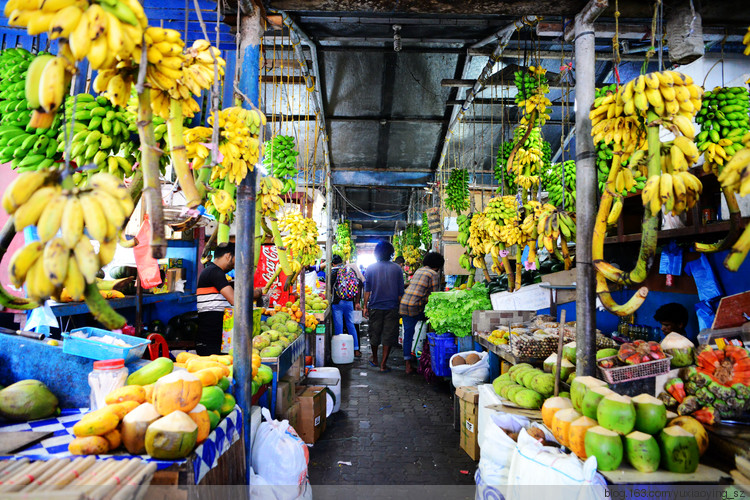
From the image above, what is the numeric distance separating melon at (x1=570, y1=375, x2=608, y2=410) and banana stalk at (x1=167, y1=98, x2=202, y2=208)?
7.88ft

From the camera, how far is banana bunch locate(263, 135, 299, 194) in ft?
12.1

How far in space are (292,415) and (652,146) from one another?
3573 millimetres

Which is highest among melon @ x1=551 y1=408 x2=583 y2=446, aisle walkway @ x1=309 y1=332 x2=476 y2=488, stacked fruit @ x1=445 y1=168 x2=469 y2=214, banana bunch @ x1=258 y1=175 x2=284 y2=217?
stacked fruit @ x1=445 y1=168 x2=469 y2=214

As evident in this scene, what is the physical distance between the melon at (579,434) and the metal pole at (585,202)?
0.57m

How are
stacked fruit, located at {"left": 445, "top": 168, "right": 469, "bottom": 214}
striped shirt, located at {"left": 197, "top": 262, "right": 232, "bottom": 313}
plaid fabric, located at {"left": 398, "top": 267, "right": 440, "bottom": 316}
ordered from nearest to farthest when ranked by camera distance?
striped shirt, located at {"left": 197, "top": 262, "right": 232, "bottom": 313} < stacked fruit, located at {"left": 445, "top": 168, "right": 469, "bottom": 214} < plaid fabric, located at {"left": 398, "top": 267, "right": 440, "bottom": 316}

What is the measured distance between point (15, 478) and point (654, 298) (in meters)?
5.38

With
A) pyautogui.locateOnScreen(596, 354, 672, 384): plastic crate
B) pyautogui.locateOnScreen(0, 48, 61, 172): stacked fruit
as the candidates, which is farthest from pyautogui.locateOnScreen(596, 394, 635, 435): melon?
pyautogui.locateOnScreen(0, 48, 61, 172): stacked fruit

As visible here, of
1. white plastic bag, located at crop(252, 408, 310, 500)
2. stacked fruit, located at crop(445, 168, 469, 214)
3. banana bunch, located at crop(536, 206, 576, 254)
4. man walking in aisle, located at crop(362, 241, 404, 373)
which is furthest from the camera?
man walking in aisle, located at crop(362, 241, 404, 373)

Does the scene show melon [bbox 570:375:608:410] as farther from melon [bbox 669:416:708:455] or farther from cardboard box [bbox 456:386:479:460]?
cardboard box [bbox 456:386:479:460]

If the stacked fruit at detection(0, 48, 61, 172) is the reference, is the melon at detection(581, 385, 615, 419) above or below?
below

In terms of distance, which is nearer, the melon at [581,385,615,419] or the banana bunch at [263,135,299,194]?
the melon at [581,385,615,419]

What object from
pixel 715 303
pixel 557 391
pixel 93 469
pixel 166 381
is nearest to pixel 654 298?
pixel 715 303

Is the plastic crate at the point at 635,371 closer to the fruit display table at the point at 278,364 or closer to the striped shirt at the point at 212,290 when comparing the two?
the fruit display table at the point at 278,364

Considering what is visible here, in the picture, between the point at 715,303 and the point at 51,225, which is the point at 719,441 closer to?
the point at 715,303
